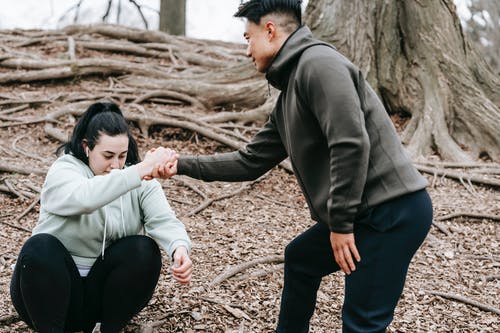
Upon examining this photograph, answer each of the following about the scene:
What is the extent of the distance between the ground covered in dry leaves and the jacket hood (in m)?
1.38

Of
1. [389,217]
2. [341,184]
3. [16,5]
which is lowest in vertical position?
[16,5]

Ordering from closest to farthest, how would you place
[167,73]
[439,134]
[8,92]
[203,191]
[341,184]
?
[341,184] → [203,191] → [439,134] → [8,92] → [167,73]

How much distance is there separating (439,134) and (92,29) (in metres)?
5.48

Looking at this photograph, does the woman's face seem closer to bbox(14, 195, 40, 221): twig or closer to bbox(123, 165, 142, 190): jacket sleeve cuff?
bbox(123, 165, 142, 190): jacket sleeve cuff

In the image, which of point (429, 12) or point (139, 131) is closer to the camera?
point (139, 131)

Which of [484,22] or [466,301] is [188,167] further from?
[484,22]

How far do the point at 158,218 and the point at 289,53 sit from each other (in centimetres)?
110

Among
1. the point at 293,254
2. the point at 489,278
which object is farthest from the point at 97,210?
the point at 489,278

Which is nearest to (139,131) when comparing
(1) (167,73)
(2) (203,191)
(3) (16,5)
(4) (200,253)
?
(2) (203,191)

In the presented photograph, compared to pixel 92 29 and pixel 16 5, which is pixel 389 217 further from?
pixel 16 5

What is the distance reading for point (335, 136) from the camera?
1.98 m

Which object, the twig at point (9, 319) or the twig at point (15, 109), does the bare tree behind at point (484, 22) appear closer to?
the twig at point (15, 109)

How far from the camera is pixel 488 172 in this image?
549 centimetres

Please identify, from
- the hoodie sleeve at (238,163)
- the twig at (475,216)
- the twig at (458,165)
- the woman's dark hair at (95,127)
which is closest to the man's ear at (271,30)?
the hoodie sleeve at (238,163)
